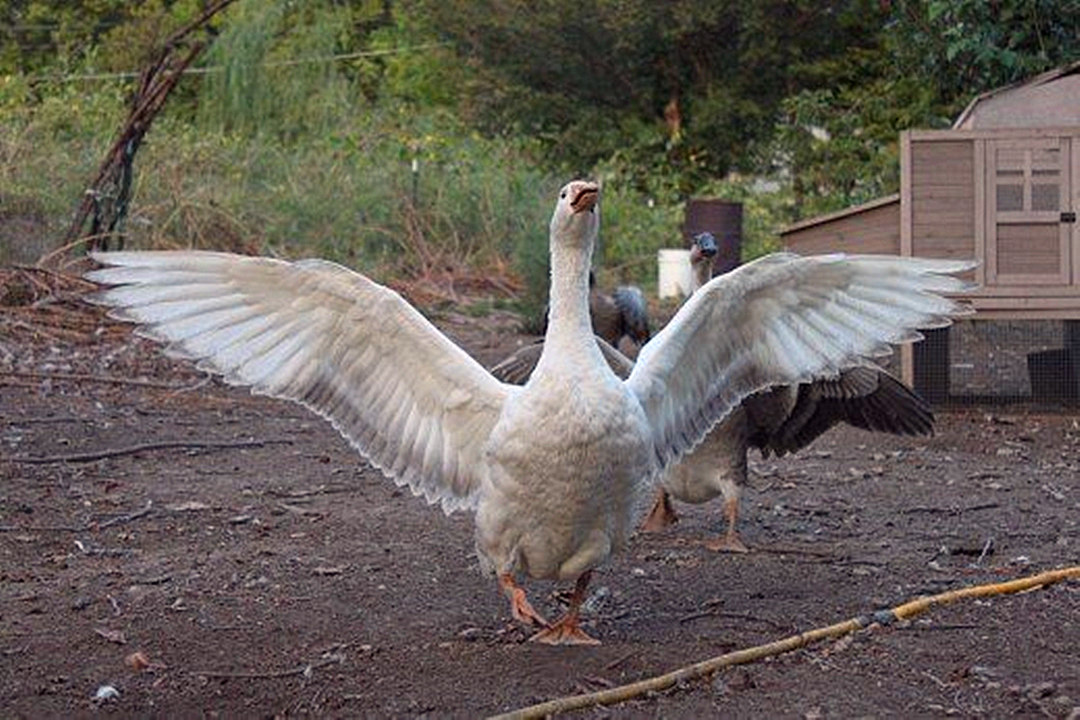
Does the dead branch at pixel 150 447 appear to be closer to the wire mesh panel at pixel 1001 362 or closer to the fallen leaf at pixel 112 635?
the fallen leaf at pixel 112 635

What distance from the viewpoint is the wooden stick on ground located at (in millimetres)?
4594

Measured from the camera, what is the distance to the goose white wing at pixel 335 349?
16.8 ft

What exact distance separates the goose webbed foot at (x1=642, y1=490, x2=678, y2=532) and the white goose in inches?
68.9

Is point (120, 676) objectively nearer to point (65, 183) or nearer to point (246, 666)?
point (246, 666)

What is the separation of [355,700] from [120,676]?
71cm

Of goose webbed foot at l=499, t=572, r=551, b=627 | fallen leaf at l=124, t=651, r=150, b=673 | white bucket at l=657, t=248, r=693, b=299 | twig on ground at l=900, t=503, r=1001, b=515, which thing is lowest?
twig on ground at l=900, t=503, r=1001, b=515

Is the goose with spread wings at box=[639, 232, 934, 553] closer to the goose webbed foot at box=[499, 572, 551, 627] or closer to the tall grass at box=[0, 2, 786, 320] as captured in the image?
the goose webbed foot at box=[499, 572, 551, 627]

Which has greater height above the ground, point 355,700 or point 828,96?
point 828,96

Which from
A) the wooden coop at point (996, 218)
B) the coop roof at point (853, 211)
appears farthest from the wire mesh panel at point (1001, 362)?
the coop roof at point (853, 211)

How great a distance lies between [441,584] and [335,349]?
3.95 ft

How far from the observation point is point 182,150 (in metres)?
15.9

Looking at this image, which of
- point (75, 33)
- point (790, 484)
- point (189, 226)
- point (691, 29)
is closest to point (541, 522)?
point (790, 484)

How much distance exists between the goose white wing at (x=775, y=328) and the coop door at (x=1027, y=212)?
4511 mm

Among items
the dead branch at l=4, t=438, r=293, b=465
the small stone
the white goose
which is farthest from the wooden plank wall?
the small stone
